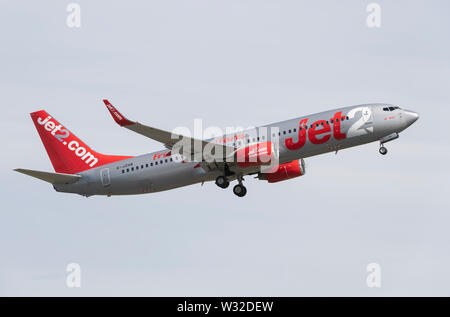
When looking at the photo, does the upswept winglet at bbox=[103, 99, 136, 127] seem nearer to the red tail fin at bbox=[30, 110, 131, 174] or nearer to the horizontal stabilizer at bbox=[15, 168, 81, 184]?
the horizontal stabilizer at bbox=[15, 168, 81, 184]

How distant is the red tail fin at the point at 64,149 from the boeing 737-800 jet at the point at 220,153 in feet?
0.25

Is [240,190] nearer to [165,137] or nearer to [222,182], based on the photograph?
[222,182]

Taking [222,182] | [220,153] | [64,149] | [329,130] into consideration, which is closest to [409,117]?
[329,130]

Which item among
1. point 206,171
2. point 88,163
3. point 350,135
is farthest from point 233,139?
point 88,163

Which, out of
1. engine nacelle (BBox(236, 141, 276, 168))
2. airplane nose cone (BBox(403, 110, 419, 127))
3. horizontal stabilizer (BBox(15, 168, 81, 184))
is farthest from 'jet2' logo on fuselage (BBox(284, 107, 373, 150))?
horizontal stabilizer (BBox(15, 168, 81, 184))

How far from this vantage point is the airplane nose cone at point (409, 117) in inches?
2402

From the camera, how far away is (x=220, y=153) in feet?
204

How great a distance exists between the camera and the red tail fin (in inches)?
2692

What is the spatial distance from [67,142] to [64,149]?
2.15ft

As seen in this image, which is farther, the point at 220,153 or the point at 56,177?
the point at 56,177

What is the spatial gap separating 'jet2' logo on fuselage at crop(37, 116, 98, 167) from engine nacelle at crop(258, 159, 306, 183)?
1310cm

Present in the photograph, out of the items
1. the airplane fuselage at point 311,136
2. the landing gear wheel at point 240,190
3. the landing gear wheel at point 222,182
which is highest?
the airplane fuselage at point 311,136

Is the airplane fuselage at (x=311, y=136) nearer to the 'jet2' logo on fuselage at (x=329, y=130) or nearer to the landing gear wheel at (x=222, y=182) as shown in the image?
the 'jet2' logo on fuselage at (x=329, y=130)

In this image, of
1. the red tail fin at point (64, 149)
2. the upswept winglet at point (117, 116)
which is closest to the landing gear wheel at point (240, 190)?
the red tail fin at point (64, 149)
